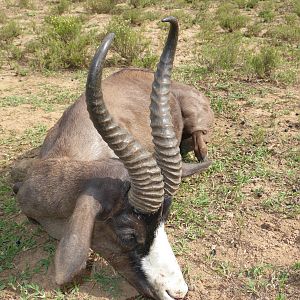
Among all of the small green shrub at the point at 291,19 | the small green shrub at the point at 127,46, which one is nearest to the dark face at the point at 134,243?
the small green shrub at the point at 127,46

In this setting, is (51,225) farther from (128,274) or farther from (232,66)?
(232,66)

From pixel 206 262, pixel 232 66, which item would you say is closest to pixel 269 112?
pixel 232 66

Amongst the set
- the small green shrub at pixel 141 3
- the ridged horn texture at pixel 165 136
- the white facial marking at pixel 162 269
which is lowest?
the small green shrub at pixel 141 3

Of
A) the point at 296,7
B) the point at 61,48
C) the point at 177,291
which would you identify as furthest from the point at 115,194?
the point at 296,7

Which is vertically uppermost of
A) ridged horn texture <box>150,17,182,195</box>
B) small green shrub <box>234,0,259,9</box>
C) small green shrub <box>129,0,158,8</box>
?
ridged horn texture <box>150,17,182,195</box>

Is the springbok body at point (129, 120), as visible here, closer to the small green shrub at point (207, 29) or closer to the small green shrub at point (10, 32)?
the small green shrub at point (207, 29)

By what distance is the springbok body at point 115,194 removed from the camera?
3297 mm

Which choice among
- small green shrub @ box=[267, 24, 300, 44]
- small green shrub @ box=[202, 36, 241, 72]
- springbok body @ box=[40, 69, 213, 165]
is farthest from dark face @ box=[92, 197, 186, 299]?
small green shrub @ box=[267, 24, 300, 44]

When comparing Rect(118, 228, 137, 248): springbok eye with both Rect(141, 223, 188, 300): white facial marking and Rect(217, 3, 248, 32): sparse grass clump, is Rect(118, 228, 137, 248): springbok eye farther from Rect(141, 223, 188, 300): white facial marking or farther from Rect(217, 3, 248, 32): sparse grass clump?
Rect(217, 3, 248, 32): sparse grass clump

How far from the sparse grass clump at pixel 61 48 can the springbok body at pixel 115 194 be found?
17.7 ft

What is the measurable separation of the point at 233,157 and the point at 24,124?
9.98 ft

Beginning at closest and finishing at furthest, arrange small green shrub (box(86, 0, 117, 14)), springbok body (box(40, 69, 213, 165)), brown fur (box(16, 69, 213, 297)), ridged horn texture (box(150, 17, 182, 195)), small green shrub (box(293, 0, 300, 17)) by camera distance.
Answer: brown fur (box(16, 69, 213, 297)) → ridged horn texture (box(150, 17, 182, 195)) → springbok body (box(40, 69, 213, 165)) → small green shrub (box(293, 0, 300, 17)) → small green shrub (box(86, 0, 117, 14))

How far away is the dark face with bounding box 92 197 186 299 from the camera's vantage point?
355 centimetres

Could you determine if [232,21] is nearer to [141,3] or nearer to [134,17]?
[134,17]
